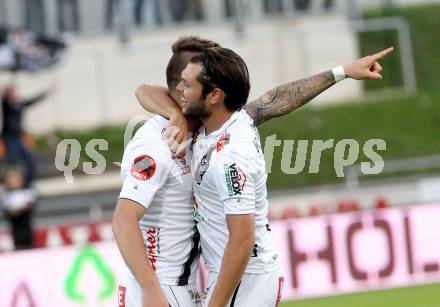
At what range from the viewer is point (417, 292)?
13.0 metres

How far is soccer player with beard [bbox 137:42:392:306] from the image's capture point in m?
5.04

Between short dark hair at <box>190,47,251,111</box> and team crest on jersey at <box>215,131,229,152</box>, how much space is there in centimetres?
17

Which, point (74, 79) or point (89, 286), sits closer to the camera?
point (89, 286)

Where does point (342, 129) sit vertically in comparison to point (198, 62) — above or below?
below

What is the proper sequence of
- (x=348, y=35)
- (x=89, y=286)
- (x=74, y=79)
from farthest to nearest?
1. (x=348, y=35)
2. (x=74, y=79)
3. (x=89, y=286)

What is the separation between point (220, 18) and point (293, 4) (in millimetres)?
1663

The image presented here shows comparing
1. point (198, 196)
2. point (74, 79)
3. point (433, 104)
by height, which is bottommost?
point (433, 104)

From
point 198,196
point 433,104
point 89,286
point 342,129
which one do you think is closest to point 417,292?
point 89,286

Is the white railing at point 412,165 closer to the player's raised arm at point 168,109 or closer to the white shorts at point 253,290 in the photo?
the player's raised arm at point 168,109

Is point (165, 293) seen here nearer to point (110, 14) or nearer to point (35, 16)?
point (35, 16)

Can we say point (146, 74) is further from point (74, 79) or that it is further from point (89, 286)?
point (89, 286)

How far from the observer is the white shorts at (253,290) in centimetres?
530

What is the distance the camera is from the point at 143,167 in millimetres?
5180

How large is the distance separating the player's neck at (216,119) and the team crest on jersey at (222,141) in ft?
0.23
